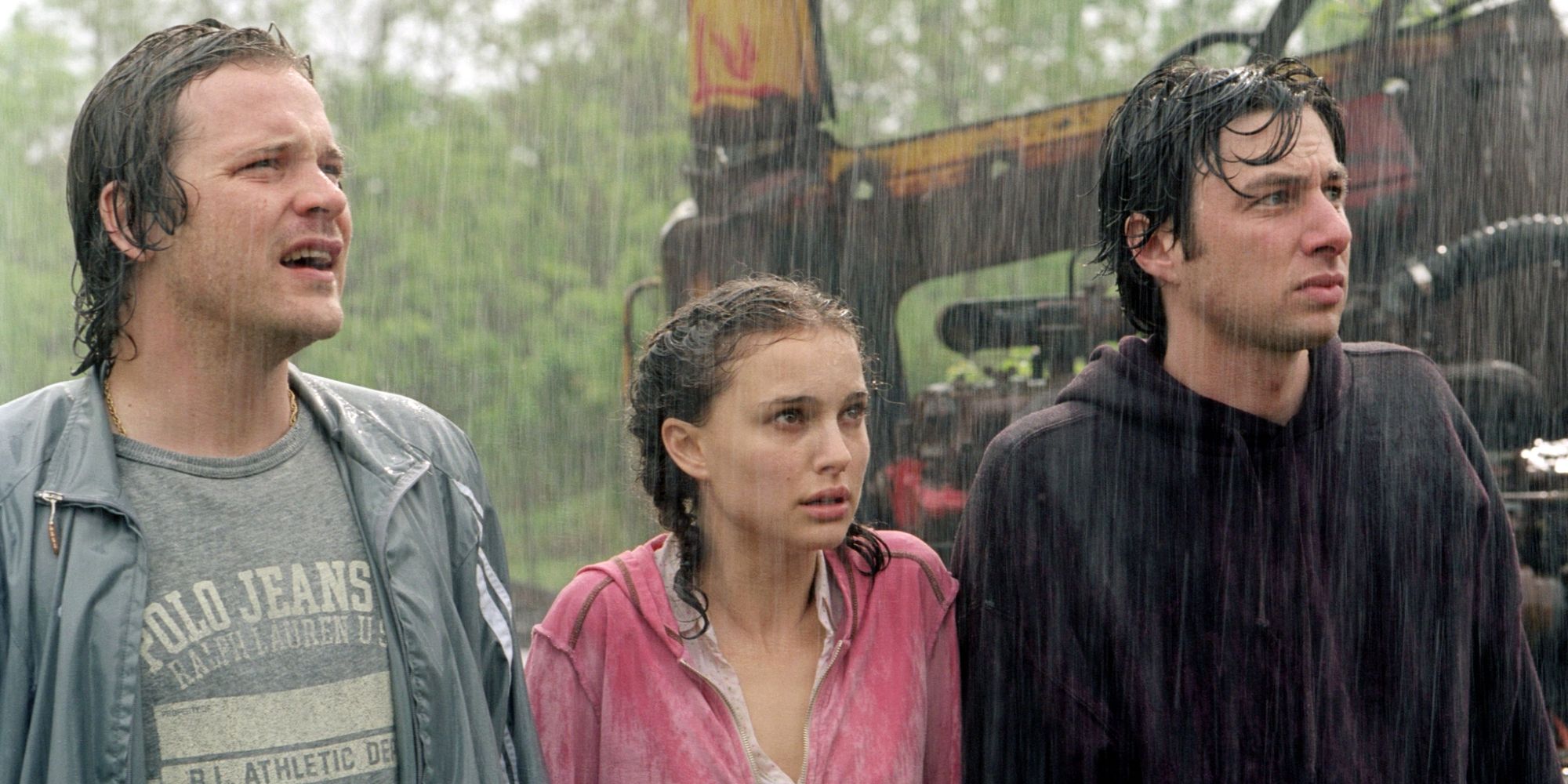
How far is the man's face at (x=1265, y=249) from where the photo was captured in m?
2.79

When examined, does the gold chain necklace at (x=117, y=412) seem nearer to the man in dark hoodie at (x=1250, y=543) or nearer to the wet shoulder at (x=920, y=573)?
the wet shoulder at (x=920, y=573)

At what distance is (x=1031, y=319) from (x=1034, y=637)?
4286 millimetres

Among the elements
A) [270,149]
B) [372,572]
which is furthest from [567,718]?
[270,149]

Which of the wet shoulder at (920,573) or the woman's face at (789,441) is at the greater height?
the woman's face at (789,441)

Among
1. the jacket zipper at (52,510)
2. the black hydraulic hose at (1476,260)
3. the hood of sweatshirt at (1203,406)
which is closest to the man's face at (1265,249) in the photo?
the hood of sweatshirt at (1203,406)

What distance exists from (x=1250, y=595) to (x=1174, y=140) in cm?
84

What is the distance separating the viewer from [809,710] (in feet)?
9.32

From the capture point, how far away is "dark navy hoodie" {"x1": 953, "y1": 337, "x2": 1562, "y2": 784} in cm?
276

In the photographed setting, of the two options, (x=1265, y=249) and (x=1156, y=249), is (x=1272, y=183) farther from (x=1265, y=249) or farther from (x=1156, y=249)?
(x=1156, y=249)

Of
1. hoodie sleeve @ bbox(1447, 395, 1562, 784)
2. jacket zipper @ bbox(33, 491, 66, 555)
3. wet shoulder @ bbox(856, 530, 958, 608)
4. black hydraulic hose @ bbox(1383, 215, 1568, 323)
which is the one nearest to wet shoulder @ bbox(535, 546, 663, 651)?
wet shoulder @ bbox(856, 530, 958, 608)

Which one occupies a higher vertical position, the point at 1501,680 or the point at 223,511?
the point at 223,511

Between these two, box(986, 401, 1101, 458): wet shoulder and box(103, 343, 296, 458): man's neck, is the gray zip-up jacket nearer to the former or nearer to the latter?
box(103, 343, 296, 458): man's neck

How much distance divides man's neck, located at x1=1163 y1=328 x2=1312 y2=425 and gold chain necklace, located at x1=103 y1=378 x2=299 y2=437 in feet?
5.08

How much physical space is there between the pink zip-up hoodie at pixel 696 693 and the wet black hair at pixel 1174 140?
745 mm
